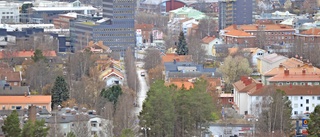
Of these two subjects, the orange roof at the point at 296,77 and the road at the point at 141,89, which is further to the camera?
the orange roof at the point at 296,77

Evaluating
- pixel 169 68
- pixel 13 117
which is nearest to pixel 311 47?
pixel 169 68

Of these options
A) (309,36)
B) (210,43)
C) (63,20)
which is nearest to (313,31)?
(309,36)

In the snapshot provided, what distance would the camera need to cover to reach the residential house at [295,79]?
134 ft

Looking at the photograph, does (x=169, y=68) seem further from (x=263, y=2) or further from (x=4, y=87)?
(x=263, y=2)

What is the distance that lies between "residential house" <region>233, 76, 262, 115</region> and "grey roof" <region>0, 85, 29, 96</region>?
6.71 metres

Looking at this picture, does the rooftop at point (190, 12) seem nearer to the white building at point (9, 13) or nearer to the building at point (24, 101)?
the white building at point (9, 13)

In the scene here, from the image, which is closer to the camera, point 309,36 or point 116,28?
point 116,28

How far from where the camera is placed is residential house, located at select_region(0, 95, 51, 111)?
36.8 metres

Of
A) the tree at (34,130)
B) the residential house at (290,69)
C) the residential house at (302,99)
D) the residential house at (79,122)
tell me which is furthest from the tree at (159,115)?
the residential house at (290,69)

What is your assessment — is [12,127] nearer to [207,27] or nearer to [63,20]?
[207,27]

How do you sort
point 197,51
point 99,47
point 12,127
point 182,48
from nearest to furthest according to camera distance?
point 12,127 < point 197,51 < point 182,48 < point 99,47

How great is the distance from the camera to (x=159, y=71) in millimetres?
48000

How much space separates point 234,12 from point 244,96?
2880 cm

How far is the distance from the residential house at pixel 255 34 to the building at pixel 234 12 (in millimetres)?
1663
